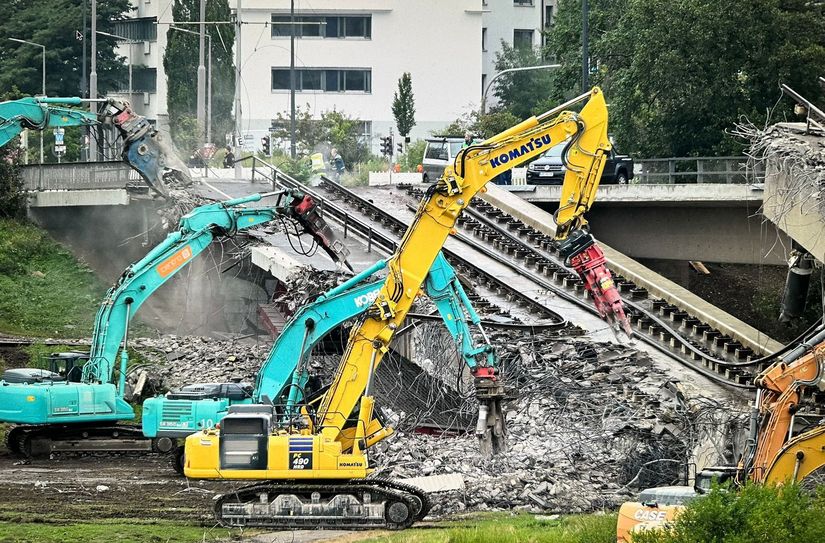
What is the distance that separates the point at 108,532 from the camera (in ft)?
62.1

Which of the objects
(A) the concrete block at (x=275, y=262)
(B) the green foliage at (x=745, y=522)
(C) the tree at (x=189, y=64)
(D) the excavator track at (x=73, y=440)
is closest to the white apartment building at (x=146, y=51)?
(C) the tree at (x=189, y=64)

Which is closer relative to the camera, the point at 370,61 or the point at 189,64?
the point at 189,64

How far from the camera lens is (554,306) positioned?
32625 millimetres

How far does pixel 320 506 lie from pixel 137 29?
78819mm

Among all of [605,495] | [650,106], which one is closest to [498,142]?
[605,495]

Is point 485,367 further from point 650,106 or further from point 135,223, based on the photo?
point 650,106

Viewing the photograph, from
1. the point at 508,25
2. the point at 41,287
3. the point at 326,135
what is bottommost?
the point at 41,287

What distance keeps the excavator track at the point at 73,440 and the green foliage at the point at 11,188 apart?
2037cm

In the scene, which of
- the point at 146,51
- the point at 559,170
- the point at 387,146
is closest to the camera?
the point at 559,170

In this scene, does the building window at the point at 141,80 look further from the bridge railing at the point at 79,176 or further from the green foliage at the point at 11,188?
the green foliage at the point at 11,188

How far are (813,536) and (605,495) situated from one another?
7627 millimetres

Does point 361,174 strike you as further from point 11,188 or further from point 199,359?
point 199,359

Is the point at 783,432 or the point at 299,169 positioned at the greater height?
the point at 299,169

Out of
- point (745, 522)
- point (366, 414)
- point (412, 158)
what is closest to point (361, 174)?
point (412, 158)
